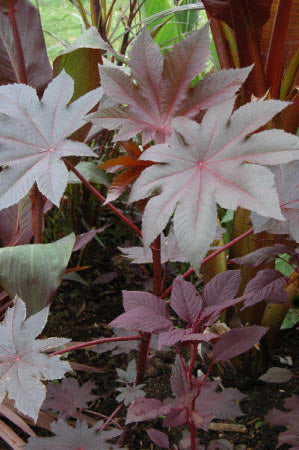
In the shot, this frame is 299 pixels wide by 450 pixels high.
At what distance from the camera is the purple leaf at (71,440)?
2.48ft

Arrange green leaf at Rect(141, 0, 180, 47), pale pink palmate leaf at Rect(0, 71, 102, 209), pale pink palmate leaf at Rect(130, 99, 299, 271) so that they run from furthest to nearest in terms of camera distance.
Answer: green leaf at Rect(141, 0, 180, 47) → pale pink palmate leaf at Rect(0, 71, 102, 209) → pale pink palmate leaf at Rect(130, 99, 299, 271)

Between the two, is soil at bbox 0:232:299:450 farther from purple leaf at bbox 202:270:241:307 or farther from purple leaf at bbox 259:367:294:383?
purple leaf at bbox 202:270:241:307

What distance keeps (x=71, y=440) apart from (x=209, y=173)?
0.53 meters

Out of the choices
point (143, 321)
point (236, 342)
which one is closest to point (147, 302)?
point (143, 321)

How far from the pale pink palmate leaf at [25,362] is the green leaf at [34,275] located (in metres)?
0.14

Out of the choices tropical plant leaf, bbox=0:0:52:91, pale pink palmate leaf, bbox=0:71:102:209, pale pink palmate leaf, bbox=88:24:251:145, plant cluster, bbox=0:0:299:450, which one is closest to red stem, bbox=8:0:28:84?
tropical plant leaf, bbox=0:0:52:91

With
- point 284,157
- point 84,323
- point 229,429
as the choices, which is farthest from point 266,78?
point 84,323

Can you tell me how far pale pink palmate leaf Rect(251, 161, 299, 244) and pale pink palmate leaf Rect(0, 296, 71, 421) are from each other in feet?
1.10

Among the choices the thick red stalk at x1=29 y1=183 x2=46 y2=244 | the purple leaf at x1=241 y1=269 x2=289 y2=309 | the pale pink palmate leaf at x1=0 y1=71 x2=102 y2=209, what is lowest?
the purple leaf at x1=241 y1=269 x2=289 y2=309

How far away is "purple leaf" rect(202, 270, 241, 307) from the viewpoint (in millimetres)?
713

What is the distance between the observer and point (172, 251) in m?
0.89

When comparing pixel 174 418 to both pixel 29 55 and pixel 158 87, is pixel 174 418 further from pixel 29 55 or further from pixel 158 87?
→ pixel 29 55

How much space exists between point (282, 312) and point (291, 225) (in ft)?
1.75

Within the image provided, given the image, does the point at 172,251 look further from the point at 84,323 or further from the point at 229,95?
the point at 84,323
